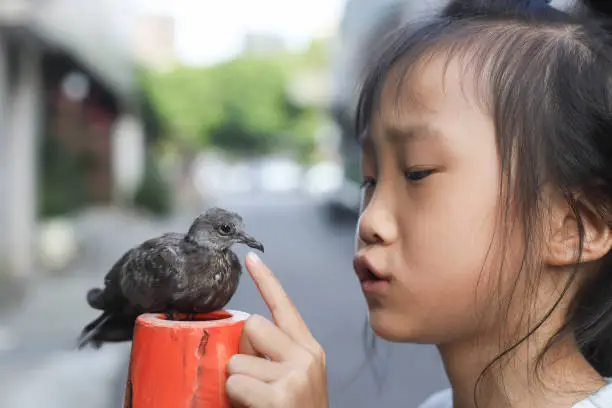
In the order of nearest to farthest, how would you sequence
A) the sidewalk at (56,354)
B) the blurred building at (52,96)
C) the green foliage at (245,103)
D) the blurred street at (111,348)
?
the blurred street at (111,348) < the sidewalk at (56,354) < the blurred building at (52,96) < the green foliage at (245,103)

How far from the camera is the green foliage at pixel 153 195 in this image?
19641 millimetres

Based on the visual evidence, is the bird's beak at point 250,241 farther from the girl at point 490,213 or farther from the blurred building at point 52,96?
the blurred building at point 52,96

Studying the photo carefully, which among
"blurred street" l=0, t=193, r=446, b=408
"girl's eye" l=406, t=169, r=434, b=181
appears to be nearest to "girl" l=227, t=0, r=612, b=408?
"girl's eye" l=406, t=169, r=434, b=181

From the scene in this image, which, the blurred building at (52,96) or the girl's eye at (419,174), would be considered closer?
the girl's eye at (419,174)

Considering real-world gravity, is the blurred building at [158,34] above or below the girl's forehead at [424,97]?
above

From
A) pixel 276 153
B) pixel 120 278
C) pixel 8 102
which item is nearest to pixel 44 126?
pixel 8 102

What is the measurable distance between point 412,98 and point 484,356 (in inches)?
18.8

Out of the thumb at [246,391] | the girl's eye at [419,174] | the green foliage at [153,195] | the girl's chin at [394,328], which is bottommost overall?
the green foliage at [153,195]

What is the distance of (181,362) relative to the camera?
105 cm

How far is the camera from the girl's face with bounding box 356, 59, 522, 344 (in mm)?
1214

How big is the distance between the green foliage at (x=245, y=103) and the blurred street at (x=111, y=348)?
84.6 feet

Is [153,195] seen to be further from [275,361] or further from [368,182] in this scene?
[275,361]

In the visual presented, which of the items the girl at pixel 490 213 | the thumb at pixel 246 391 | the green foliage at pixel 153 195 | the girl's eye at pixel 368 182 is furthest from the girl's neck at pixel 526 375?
the green foliage at pixel 153 195

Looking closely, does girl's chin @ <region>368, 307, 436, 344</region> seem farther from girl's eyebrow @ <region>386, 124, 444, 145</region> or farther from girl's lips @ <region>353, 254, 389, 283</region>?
girl's eyebrow @ <region>386, 124, 444, 145</region>
